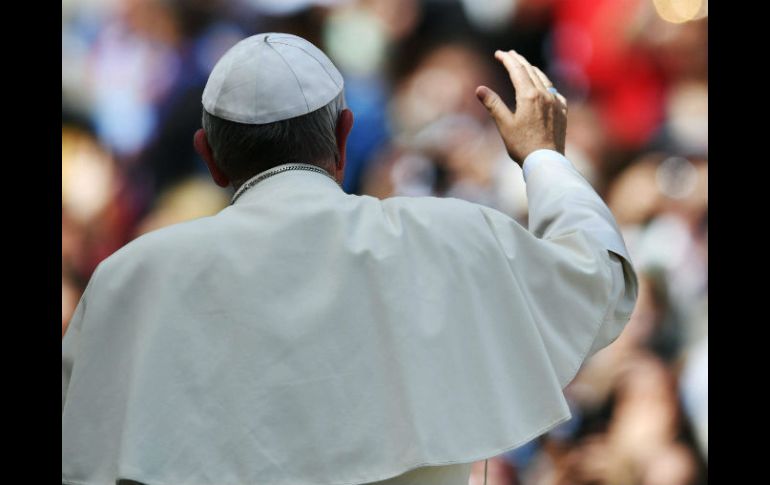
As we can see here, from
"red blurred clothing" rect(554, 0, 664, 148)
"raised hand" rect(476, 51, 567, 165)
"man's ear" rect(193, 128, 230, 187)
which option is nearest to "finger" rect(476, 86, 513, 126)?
"raised hand" rect(476, 51, 567, 165)

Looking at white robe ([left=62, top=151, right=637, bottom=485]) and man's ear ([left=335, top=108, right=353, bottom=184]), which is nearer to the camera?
white robe ([left=62, top=151, right=637, bottom=485])

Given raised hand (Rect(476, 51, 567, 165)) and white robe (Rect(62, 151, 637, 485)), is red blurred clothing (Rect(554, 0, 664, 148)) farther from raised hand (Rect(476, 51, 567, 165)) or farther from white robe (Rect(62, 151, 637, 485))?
white robe (Rect(62, 151, 637, 485))

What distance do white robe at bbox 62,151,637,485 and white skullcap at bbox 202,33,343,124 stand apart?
111mm

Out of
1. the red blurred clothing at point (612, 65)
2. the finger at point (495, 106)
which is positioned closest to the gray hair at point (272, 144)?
the finger at point (495, 106)

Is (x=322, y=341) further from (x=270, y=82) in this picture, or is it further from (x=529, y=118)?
(x=529, y=118)

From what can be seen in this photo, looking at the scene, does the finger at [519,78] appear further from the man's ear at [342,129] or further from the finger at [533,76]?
the man's ear at [342,129]

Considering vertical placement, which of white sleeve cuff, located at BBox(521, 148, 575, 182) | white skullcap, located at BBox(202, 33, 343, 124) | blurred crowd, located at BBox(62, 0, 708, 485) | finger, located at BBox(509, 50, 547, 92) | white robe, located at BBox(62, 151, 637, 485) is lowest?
blurred crowd, located at BBox(62, 0, 708, 485)

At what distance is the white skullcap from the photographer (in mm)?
1764

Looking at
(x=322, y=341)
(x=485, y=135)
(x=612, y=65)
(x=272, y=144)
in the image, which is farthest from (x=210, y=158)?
(x=612, y=65)

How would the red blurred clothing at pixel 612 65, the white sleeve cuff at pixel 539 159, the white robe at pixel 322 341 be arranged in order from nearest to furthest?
the white robe at pixel 322 341 → the white sleeve cuff at pixel 539 159 → the red blurred clothing at pixel 612 65

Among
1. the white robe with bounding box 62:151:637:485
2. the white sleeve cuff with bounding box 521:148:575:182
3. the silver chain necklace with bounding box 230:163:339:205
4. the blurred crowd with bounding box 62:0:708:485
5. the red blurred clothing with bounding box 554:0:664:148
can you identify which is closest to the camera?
the white robe with bounding box 62:151:637:485

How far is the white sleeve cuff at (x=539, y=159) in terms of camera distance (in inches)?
74.9

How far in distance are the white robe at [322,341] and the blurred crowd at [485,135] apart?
152 centimetres

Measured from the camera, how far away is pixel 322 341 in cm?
163
